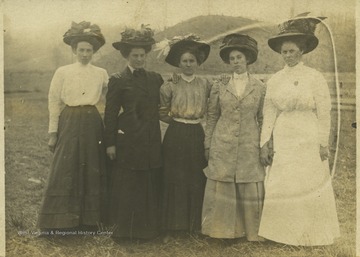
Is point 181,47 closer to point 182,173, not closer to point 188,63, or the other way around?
point 188,63

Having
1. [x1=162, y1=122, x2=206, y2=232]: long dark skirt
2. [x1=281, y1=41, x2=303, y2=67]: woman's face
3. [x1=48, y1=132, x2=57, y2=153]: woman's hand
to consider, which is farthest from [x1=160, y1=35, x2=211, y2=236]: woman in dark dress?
[x1=48, y1=132, x2=57, y2=153]: woman's hand

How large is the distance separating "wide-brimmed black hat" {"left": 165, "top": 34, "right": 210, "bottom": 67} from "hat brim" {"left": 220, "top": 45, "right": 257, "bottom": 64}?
14cm

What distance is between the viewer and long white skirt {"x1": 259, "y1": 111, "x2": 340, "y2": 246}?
157 inches

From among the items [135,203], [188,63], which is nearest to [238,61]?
[188,63]

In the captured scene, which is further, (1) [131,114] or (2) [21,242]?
(2) [21,242]

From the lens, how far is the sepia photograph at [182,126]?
155 inches

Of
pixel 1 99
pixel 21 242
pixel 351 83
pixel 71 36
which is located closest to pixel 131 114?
pixel 71 36

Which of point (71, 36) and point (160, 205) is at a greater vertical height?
point (71, 36)

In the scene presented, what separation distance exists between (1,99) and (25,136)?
41cm

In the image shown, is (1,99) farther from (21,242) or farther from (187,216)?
(187,216)

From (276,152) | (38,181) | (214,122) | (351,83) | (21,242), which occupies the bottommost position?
(21,242)

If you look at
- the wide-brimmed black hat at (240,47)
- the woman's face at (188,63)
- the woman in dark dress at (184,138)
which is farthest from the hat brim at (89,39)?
the wide-brimmed black hat at (240,47)

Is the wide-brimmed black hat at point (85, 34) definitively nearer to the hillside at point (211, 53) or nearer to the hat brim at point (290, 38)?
the hillside at point (211, 53)

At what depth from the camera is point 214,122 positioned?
3.95m
